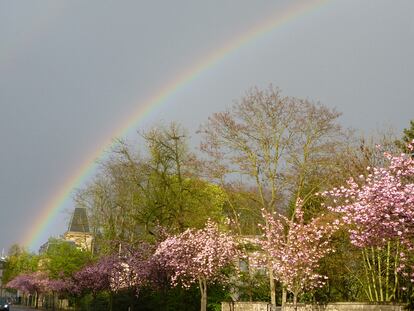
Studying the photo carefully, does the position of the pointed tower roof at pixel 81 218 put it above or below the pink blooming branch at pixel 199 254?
above

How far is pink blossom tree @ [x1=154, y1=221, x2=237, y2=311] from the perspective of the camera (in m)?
32.9

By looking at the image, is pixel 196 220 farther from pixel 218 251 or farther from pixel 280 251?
pixel 280 251

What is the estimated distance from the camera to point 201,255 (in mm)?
32688

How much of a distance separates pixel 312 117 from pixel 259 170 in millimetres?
4838

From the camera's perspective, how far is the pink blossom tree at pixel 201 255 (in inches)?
1294

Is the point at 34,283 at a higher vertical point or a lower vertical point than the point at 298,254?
lower

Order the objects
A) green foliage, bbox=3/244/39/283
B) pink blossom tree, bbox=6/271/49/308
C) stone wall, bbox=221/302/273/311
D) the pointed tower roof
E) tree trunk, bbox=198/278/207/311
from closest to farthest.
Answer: stone wall, bbox=221/302/273/311, tree trunk, bbox=198/278/207/311, the pointed tower roof, pink blossom tree, bbox=6/271/49/308, green foliage, bbox=3/244/39/283

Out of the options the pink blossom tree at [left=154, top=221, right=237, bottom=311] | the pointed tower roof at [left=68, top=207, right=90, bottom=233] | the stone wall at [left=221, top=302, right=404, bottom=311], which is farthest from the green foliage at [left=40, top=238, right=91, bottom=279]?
the stone wall at [left=221, top=302, right=404, bottom=311]

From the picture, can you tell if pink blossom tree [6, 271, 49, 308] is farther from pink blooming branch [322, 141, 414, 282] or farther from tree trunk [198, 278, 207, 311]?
pink blooming branch [322, 141, 414, 282]

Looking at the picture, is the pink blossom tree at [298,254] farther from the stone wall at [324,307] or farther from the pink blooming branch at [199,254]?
the pink blooming branch at [199,254]

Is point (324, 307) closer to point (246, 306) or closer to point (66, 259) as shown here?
point (246, 306)

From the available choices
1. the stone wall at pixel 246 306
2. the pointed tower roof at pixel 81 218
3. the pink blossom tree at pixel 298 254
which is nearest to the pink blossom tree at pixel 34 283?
the pointed tower roof at pixel 81 218

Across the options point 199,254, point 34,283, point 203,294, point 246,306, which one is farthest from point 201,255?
point 34,283

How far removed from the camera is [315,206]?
3719 cm
